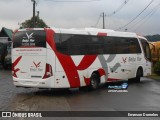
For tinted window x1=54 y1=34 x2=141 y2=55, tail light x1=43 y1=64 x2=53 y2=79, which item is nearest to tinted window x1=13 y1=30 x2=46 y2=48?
tinted window x1=54 y1=34 x2=141 y2=55

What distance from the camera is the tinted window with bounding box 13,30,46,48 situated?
18.1 meters

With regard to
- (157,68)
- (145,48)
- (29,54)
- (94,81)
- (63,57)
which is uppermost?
(145,48)

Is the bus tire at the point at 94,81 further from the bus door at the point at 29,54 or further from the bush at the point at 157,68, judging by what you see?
the bush at the point at 157,68

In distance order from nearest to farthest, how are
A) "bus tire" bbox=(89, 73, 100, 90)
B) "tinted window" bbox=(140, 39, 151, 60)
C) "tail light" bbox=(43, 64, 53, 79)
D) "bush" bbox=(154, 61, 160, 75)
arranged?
"tail light" bbox=(43, 64, 53, 79) → "bus tire" bbox=(89, 73, 100, 90) → "tinted window" bbox=(140, 39, 151, 60) → "bush" bbox=(154, 61, 160, 75)

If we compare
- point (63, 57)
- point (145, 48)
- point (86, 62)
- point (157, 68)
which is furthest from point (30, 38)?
point (157, 68)

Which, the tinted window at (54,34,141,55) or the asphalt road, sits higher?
the tinted window at (54,34,141,55)

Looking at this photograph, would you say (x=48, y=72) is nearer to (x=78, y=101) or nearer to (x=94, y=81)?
(x=78, y=101)

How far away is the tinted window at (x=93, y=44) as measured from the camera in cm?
1862

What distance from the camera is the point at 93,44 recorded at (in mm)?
20781

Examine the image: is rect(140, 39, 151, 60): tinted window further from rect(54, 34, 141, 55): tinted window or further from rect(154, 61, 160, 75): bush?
rect(154, 61, 160, 75): bush

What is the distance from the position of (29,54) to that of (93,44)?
371 centimetres

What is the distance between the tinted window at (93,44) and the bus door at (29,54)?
731mm

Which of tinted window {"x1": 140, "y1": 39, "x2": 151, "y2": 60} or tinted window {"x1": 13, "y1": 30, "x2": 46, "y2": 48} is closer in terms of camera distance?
tinted window {"x1": 13, "y1": 30, "x2": 46, "y2": 48}

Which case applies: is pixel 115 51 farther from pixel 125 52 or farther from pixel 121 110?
pixel 121 110
